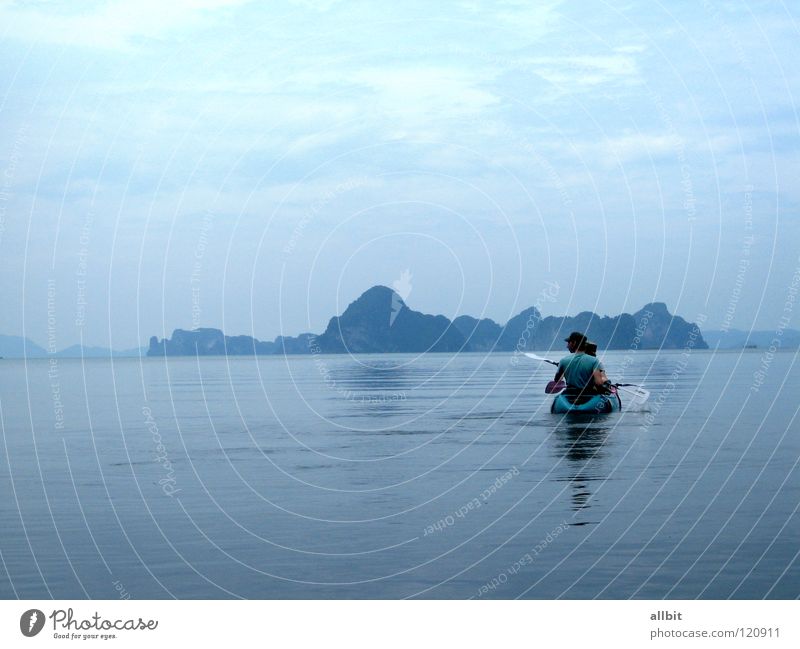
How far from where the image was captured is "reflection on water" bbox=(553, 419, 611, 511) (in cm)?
2288

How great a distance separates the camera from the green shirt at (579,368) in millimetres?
38469

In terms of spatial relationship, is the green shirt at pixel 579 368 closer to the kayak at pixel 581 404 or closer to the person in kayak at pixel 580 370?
the person in kayak at pixel 580 370

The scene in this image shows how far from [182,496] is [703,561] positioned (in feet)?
35.2

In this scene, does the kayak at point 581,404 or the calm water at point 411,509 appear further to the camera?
the kayak at point 581,404

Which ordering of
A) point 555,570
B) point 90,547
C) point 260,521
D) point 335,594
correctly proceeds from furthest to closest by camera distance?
point 260,521 → point 90,547 → point 555,570 → point 335,594

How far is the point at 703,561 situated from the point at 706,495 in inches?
251

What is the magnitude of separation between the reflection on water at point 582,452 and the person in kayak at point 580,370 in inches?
43.7

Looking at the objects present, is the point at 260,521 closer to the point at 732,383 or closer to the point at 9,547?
the point at 9,547

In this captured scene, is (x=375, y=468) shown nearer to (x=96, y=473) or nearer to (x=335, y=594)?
(x=96, y=473)

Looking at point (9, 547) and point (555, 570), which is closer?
point (555, 570)

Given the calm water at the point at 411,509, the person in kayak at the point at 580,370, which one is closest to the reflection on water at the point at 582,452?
the calm water at the point at 411,509

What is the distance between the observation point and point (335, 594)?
46.9ft

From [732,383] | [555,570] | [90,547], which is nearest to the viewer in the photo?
[555,570]
